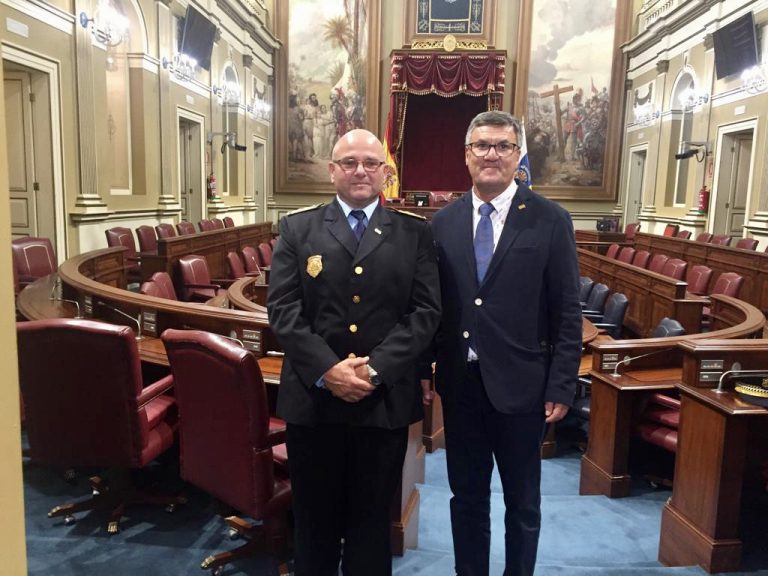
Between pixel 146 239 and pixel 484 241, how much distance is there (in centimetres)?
712

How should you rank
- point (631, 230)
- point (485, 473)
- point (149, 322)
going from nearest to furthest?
1. point (485, 473)
2. point (149, 322)
3. point (631, 230)

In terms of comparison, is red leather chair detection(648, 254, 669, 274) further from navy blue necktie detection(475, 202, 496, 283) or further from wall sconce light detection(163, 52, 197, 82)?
wall sconce light detection(163, 52, 197, 82)

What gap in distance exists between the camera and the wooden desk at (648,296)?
503cm

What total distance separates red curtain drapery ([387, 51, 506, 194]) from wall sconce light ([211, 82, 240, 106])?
3242mm

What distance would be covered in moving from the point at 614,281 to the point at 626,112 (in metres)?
8.18

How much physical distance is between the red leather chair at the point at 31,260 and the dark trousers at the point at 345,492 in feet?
15.1

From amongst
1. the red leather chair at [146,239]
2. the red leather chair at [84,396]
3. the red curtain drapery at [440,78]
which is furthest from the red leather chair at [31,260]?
the red curtain drapery at [440,78]

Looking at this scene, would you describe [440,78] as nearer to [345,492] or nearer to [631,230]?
[631,230]

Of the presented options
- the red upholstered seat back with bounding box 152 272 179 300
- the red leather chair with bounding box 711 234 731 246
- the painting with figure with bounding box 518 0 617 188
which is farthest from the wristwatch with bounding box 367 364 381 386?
the painting with figure with bounding box 518 0 617 188

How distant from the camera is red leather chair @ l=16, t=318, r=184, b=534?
89.1 inches

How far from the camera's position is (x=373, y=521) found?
1.73 meters

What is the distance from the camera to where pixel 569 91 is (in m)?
13.7

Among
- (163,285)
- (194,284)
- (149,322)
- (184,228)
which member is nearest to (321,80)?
(184,228)

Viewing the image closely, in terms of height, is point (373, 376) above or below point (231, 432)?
above
